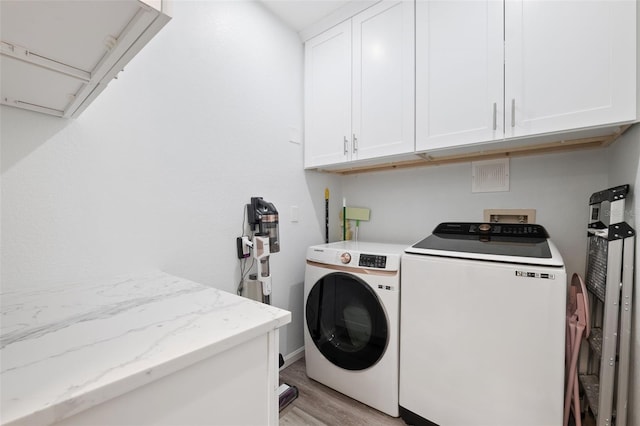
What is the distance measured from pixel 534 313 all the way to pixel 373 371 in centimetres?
88

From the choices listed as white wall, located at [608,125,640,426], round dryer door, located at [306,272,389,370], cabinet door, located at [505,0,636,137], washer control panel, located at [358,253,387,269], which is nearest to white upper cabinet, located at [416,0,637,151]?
cabinet door, located at [505,0,636,137]

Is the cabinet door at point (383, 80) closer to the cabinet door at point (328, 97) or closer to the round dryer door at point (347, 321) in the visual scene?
the cabinet door at point (328, 97)

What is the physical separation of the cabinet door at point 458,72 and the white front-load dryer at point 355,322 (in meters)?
0.78

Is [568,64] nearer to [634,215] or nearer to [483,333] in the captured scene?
[634,215]

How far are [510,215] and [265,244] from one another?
1.57m

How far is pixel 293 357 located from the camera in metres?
2.09

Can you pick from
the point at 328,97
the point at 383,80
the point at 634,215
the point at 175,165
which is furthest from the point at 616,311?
the point at 175,165

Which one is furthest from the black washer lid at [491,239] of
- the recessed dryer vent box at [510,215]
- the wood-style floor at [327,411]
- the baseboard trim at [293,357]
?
the baseboard trim at [293,357]

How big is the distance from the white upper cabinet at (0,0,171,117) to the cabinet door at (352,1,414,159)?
1407 millimetres

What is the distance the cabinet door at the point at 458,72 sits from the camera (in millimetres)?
1384

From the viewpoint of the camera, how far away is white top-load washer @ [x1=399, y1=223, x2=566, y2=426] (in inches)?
43.9

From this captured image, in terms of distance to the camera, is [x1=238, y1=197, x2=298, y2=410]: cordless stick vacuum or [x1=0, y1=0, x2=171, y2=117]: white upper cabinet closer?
[x1=0, y1=0, x2=171, y2=117]: white upper cabinet

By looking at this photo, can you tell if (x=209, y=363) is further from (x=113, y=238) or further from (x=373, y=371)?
(x=373, y=371)

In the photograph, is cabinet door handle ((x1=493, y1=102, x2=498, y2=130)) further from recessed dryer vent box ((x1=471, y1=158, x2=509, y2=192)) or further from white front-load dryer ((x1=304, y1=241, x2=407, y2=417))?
white front-load dryer ((x1=304, y1=241, x2=407, y2=417))
